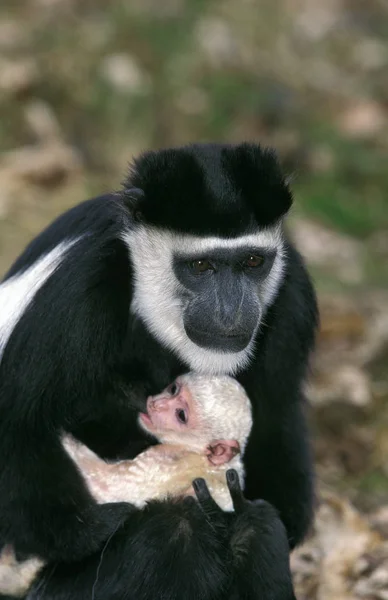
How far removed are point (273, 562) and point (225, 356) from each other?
0.71m

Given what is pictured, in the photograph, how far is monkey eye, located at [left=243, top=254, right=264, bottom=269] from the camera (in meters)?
3.93

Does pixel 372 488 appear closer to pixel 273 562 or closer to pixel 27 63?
pixel 273 562

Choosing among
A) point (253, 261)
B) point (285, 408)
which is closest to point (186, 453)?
point (285, 408)

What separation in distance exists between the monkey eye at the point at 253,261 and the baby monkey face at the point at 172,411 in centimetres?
48

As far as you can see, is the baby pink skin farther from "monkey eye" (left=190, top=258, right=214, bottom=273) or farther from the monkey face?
"monkey eye" (left=190, top=258, right=214, bottom=273)

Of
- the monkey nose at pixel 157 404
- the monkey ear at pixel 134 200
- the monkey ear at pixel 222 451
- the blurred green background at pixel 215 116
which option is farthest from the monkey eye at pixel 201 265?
the blurred green background at pixel 215 116

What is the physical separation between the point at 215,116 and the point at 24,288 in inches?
235

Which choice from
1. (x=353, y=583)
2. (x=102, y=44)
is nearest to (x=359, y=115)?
(x=102, y=44)

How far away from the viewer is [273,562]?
369 cm

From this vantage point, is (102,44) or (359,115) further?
(359,115)

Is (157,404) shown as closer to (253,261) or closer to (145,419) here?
(145,419)

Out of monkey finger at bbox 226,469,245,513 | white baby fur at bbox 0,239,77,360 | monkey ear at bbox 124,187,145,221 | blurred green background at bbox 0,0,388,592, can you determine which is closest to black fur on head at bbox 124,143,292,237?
monkey ear at bbox 124,187,145,221

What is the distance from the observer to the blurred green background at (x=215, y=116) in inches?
302

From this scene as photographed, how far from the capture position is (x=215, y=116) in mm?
Answer: 9641
